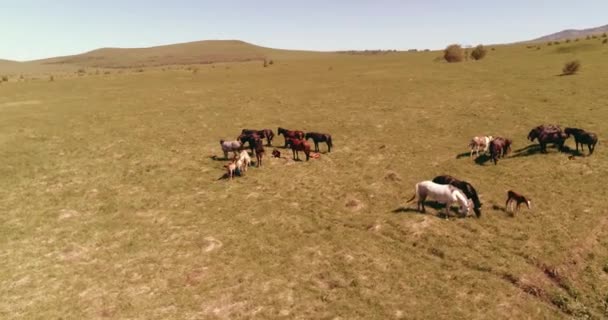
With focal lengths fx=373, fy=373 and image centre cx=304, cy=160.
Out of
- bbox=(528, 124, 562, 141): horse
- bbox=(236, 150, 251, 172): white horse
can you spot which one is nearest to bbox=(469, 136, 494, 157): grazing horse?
bbox=(528, 124, 562, 141): horse

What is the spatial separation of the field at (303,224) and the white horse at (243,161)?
0.68 meters

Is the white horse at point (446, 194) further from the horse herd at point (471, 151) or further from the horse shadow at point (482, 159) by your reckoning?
the horse shadow at point (482, 159)

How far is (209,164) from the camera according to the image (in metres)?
21.8

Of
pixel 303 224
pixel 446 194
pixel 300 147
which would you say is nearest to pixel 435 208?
pixel 446 194

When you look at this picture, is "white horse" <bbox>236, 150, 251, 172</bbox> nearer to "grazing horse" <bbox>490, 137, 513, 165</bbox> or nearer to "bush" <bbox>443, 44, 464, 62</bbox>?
"grazing horse" <bbox>490, 137, 513, 165</bbox>

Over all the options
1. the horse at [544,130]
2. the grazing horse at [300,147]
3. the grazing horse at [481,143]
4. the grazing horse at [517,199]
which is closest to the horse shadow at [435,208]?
the grazing horse at [517,199]

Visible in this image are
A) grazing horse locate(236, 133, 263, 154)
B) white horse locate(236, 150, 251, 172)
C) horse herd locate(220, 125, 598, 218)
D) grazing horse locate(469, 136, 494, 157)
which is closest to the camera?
horse herd locate(220, 125, 598, 218)

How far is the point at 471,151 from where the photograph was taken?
21.1m

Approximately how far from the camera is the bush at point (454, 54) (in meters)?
67.7

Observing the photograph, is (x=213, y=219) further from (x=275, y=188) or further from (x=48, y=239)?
(x=48, y=239)

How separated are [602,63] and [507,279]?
158ft

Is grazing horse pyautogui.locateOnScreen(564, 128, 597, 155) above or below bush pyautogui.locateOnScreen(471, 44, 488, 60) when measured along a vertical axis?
below

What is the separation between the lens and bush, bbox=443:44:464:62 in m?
67.7

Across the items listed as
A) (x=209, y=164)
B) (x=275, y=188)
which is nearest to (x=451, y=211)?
(x=275, y=188)
